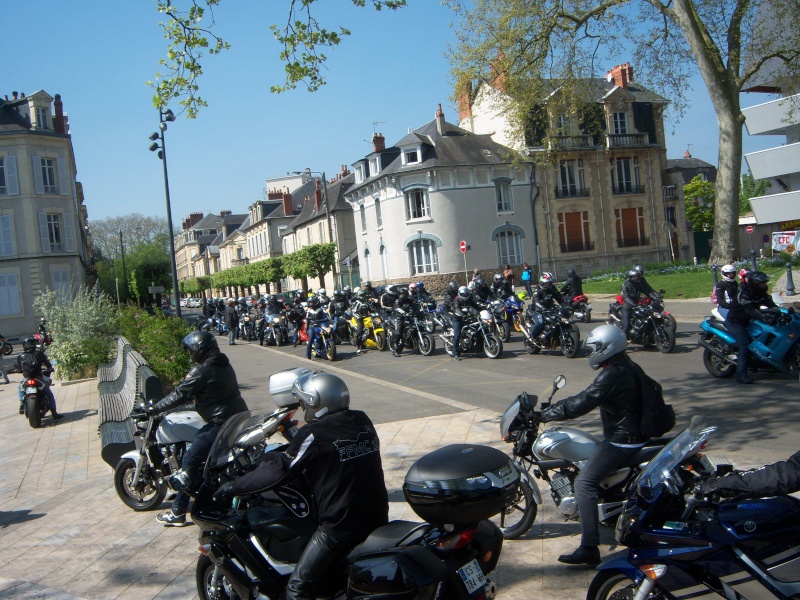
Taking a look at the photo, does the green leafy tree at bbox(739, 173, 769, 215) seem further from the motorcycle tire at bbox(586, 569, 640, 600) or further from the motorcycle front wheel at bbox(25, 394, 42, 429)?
the motorcycle tire at bbox(586, 569, 640, 600)

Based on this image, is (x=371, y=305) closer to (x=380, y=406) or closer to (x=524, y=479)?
(x=380, y=406)

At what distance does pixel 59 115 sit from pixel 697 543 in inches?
1978

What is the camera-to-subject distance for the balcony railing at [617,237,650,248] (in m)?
43.8

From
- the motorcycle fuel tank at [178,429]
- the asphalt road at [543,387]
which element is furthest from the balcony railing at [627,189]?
the motorcycle fuel tank at [178,429]

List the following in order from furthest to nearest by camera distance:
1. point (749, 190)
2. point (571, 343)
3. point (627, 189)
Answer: point (749, 190)
point (627, 189)
point (571, 343)

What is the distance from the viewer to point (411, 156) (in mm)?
42406

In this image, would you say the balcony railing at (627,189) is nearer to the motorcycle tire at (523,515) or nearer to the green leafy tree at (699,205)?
the green leafy tree at (699,205)

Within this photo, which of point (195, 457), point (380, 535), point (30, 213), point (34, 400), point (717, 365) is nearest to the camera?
point (380, 535)

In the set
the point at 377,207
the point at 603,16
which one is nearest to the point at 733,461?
the point at 603,16

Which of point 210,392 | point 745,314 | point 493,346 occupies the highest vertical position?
point 210,392

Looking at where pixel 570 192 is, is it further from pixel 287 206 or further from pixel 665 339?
pixel 287 206

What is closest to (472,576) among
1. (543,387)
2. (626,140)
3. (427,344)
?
(543,387)

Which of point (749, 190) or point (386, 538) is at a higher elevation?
point (749, 190)

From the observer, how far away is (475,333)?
15812mm
